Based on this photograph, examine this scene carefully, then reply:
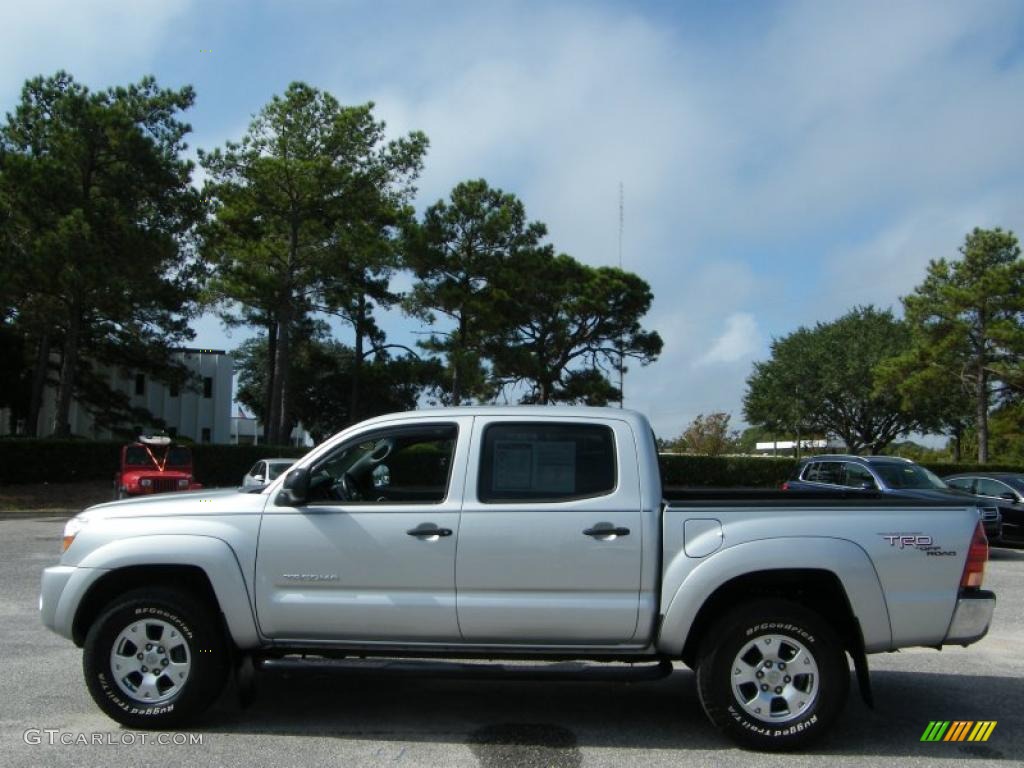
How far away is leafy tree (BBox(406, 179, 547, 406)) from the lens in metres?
37.5

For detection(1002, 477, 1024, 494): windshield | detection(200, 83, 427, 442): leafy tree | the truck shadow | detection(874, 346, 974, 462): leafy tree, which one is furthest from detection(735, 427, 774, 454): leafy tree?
the truck shadow

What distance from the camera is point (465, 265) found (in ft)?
126

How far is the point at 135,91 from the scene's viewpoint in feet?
101

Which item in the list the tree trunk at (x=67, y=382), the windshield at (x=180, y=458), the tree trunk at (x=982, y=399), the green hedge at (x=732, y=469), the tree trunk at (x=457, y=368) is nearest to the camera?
the windshield at (x=180, y=458)

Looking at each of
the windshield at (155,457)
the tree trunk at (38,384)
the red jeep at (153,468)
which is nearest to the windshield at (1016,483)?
the red jeep at (153,468)

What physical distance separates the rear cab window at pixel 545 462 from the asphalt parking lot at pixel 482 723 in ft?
4.60

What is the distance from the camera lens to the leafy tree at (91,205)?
27172 millimetres

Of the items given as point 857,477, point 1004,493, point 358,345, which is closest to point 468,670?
point 857,477

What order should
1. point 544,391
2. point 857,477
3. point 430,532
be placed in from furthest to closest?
point 544,391
point 857,477
point 430,532

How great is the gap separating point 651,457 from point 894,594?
1.54 m

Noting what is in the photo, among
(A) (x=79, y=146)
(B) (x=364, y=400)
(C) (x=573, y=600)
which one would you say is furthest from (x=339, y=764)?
(B) (x=364, y=400)

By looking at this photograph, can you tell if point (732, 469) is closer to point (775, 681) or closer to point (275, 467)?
point (275, 467)

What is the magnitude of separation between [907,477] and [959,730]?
12115 mm

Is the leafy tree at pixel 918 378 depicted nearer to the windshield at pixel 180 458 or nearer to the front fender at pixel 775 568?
the windshield at pixel 180 458
